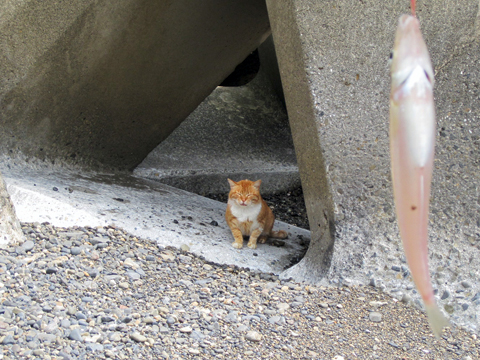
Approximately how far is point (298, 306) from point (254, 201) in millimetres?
1251

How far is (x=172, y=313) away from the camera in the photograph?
7.82 feet

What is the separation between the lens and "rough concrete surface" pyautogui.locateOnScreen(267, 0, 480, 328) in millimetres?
2787

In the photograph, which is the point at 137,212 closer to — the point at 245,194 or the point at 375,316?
the point at 245,194

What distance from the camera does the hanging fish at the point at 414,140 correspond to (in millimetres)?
756

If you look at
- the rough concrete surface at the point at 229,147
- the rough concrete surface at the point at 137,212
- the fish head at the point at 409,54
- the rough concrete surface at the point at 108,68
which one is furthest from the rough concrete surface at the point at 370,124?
the rough concrete surface at the point at 229,147

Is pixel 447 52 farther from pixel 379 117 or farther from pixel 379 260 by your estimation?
pixel 379 260

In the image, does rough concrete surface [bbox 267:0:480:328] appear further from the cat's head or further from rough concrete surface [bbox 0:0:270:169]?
rough concrete surface [bbox 0:0:270:169]

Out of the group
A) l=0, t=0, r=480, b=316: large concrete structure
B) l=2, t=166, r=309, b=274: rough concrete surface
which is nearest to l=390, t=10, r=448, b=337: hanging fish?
l=0, t=0, r=480, b=316: large concrete structure

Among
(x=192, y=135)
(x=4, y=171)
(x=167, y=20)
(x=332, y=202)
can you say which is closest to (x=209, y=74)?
(x=167, y=20)

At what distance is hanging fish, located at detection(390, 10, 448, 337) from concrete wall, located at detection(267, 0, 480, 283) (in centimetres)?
210

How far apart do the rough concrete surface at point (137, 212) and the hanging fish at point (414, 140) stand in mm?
2488

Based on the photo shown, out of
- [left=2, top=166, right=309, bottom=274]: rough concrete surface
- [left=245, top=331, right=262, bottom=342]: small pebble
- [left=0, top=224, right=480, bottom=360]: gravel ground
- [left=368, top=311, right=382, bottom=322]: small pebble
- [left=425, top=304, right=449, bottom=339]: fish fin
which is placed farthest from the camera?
[left=2, top=166, right=309, bottom=274]: rough concrete surface

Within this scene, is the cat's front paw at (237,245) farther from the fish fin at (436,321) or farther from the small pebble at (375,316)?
the fish fin at (436,321)

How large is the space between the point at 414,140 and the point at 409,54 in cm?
14
